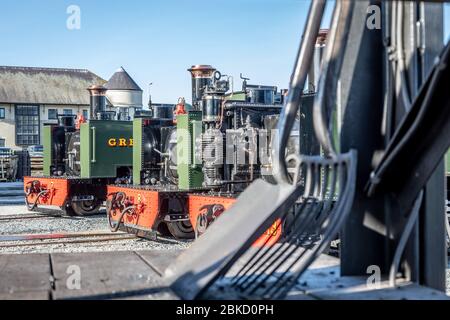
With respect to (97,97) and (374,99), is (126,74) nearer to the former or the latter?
(97,97)

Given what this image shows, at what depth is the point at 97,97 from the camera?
54.9 ft

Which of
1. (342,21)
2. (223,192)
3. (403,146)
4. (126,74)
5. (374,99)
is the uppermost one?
(126,74)

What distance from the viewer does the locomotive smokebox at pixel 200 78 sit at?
1112 cm

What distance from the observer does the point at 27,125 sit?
4966cm

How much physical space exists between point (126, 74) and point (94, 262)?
47.8 metres

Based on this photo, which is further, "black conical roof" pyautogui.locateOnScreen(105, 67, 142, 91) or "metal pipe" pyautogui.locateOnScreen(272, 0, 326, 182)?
"black conical roof" pyautogui.locateOnScreen(105, 67, 142, 91)

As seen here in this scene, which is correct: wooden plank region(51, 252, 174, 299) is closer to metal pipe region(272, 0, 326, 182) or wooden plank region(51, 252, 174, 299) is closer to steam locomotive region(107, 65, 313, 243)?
metal pipe region(272, 0, 326, 182)

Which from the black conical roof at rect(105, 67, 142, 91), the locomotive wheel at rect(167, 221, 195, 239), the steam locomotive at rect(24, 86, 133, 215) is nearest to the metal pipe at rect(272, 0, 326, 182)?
the locomotive wheel at rect(167, 221, 195, 239)

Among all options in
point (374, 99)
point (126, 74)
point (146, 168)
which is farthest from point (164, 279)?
point (126, 74)

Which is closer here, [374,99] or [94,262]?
[374,99]

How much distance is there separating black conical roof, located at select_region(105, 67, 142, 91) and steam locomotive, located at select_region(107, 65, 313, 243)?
35815 millimetres

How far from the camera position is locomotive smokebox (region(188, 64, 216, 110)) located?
36.5 feet

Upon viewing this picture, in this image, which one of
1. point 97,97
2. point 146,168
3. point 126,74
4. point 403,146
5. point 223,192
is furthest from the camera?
point 126,74

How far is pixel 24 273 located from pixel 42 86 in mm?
51767
